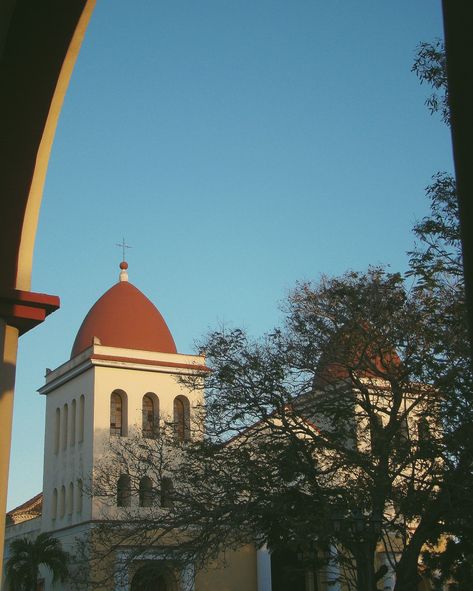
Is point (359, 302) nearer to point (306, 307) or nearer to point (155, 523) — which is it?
point (306, 307)

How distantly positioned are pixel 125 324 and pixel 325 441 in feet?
55.2

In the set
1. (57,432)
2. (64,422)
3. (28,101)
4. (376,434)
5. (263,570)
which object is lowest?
(263,570)

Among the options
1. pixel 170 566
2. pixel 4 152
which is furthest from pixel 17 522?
pixel 4 152

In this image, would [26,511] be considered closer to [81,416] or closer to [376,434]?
[81,416]

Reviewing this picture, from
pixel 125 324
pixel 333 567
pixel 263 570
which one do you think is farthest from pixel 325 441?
pixel 125 324

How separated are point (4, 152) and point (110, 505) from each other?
24606 mm

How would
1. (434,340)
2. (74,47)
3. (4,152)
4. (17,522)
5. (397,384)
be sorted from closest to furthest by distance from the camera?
(74,47) → (4,152) → (434,340) → (397,384) → (17,522)

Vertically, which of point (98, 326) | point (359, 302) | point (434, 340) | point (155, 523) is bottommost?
point (155, 523)

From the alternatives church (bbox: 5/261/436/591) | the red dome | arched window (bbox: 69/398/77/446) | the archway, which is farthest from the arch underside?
arched window (bbox: 69/398/77/446)

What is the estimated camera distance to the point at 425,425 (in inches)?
607

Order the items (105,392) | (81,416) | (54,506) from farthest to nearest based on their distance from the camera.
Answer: (54,506) → (81,416) → (105,392)

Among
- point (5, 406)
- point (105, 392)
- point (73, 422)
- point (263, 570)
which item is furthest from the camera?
point (73, 422)

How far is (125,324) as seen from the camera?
106 feet

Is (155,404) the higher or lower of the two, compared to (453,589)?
higher
